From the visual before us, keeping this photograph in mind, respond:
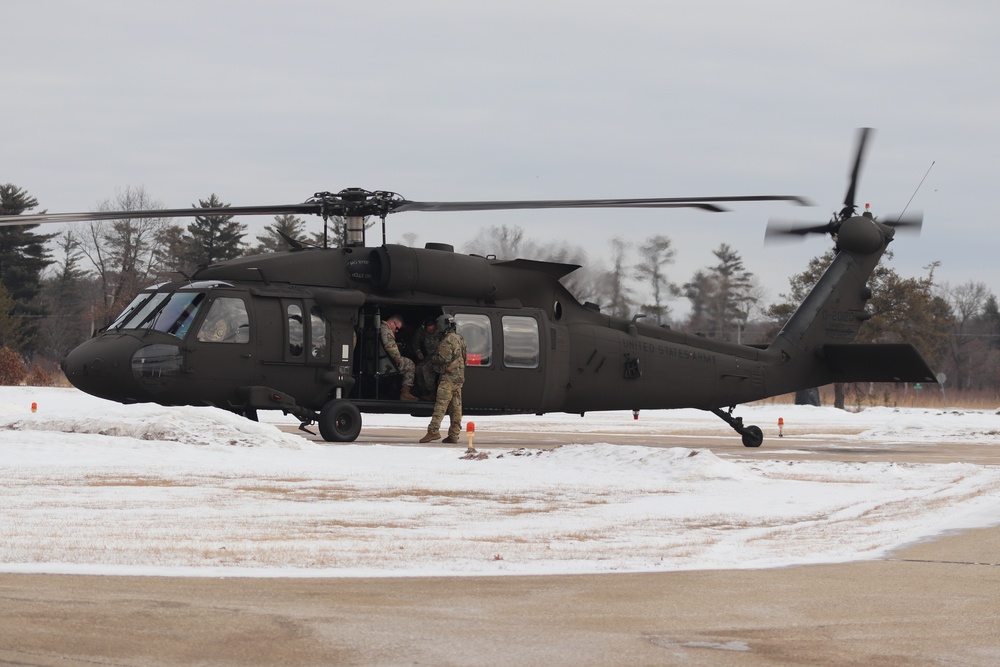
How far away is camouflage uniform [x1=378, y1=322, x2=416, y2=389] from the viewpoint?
19.5 metres

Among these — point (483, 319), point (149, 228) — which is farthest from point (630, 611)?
point (149, 228)

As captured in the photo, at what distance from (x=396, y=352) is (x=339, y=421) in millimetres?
1559

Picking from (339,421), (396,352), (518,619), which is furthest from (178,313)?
(518,619)

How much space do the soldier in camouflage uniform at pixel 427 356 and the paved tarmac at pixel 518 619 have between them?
1282 centimetres

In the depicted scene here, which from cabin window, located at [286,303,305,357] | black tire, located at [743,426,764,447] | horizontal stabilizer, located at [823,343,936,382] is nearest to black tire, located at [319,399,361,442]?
cabin window, located at [286,303,305,357]

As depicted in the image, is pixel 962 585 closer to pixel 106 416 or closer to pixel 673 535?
pixel 673 535

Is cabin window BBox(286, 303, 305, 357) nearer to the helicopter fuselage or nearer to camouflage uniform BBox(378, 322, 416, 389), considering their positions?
the helicopter fuselage

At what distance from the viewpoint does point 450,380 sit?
19188mm

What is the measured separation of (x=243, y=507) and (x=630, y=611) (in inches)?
178

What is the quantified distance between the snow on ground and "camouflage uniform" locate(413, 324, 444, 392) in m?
2.60

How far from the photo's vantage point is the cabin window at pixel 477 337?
20.0 metres

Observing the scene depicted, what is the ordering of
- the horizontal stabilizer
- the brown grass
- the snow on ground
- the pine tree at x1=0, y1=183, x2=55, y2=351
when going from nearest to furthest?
the snow on ground < the horizontal stabilizer < the brown grass < the pine tree at x1=0, y1=183, x2=55, y2=351

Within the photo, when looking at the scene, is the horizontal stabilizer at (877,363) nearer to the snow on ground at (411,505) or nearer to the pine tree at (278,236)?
the snow on ground at (411,505)

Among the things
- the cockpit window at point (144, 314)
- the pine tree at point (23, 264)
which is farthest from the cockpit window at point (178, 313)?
the pine tree at point (23, 264)
